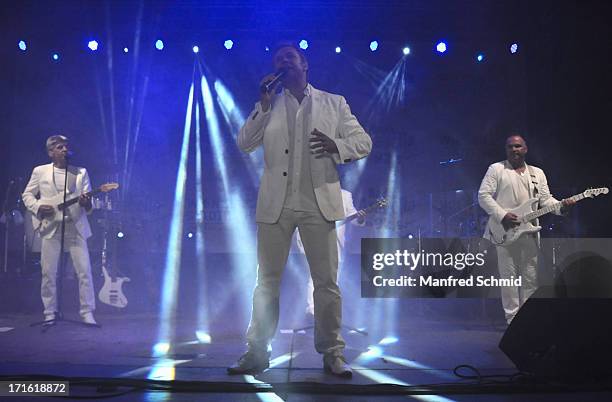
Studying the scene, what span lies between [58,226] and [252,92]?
5.33 meters

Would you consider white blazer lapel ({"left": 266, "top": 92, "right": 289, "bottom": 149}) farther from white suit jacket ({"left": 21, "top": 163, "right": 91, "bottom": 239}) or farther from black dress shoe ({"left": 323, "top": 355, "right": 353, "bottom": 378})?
white suit jacket ({"left": 21, "top": 163, "right": 91, "bottom": 239})

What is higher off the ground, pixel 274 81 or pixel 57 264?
pixel 274 81

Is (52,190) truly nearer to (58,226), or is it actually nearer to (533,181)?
(58,226)

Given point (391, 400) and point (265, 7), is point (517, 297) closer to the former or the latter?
point (391, 400)

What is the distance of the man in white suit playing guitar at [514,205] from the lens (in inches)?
209

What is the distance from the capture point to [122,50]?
31.1 ft

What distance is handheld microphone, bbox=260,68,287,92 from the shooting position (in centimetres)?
321

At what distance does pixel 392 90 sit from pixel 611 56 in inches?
167

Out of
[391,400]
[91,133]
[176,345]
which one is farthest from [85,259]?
[91,133]

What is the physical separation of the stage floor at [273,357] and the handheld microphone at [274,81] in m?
1.74

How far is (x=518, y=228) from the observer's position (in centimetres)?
536

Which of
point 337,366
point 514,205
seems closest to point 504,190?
point 514,205

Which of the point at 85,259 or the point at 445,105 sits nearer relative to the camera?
the point at 85,259

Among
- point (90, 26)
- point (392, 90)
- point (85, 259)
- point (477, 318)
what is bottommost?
point (477, 318)
